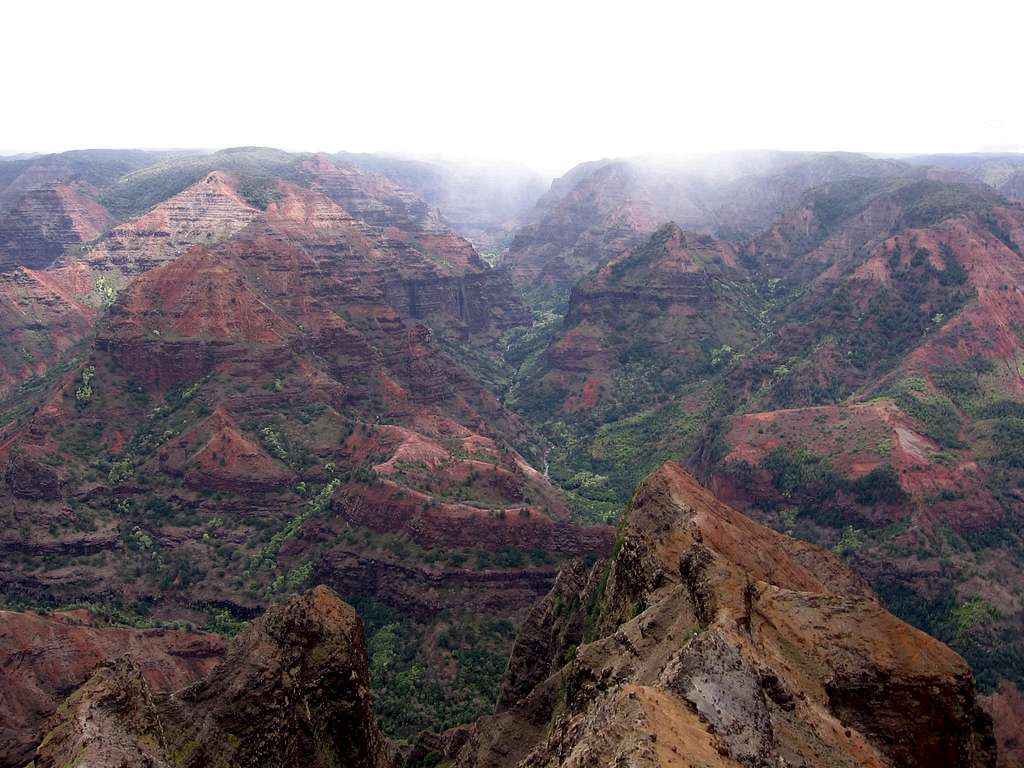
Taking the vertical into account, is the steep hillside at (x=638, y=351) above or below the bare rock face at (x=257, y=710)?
below

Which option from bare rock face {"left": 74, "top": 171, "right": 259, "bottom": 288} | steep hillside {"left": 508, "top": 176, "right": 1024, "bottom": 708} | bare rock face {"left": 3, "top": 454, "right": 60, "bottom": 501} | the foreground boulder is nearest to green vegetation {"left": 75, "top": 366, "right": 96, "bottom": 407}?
bare rock face {"left": 3, "top": 454, "right": 60, "bottom": 501}

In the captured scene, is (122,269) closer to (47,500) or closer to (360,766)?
(47,500)

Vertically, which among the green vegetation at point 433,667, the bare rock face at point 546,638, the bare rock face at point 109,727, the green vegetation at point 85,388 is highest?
the bare rock face at point 109,727

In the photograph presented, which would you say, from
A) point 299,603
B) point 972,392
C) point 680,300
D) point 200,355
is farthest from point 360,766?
point 680,300

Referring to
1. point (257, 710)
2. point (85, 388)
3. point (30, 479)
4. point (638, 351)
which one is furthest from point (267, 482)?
point (638, 351)

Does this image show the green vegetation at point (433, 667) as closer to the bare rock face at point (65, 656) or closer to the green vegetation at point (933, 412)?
the bare rock face at point (65, 656)

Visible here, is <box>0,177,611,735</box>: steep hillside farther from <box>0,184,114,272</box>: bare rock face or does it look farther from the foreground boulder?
<box>0,184,114,272</box>: bare rock face

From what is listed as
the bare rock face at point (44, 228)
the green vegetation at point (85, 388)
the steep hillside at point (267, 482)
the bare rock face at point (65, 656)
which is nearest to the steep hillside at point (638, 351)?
the steep hillside at point (267, 482)
